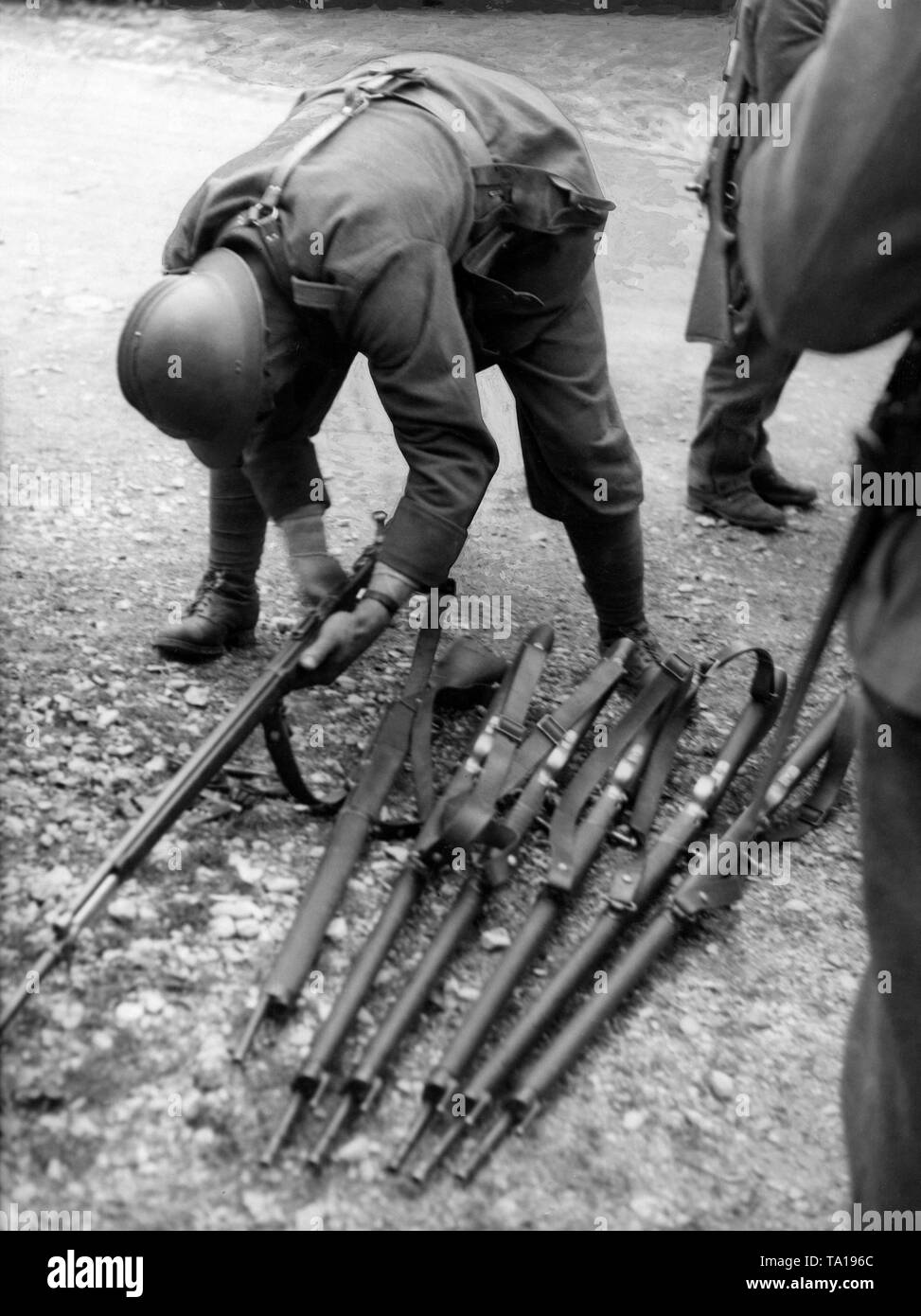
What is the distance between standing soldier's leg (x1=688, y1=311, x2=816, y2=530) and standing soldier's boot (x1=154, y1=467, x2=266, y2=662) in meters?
2.06

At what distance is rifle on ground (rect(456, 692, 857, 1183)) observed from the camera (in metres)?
2.33

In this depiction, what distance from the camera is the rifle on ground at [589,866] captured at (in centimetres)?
230

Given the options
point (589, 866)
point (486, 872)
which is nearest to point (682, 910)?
point (589, 866)

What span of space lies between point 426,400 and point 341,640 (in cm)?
59

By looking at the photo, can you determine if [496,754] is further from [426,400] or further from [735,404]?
[735,404]

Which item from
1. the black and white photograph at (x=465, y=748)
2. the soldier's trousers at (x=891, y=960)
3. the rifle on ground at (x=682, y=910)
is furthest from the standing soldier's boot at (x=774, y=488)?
→ the soldier's trousers at (x=891, y=960)

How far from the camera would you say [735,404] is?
473cm

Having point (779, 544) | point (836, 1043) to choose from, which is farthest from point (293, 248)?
point (779, 544)

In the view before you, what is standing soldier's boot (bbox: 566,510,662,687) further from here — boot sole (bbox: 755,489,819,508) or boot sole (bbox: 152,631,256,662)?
boot sole (bbox: 755,489,819,508)

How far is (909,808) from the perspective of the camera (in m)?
1.51

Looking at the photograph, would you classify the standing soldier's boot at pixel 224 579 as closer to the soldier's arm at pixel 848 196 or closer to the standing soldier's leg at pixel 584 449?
the standing soldier's leg at pixel 584 449

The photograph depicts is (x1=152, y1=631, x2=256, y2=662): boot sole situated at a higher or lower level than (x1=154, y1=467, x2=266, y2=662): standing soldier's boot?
lower

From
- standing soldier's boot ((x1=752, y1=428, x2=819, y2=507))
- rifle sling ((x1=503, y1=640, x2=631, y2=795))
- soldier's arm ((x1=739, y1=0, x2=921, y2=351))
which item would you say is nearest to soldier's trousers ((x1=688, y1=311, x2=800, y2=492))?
standing soldier's boot ((x1=752, y1=428, x2=819, y2=507))

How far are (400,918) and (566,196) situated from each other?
1.87 meters
